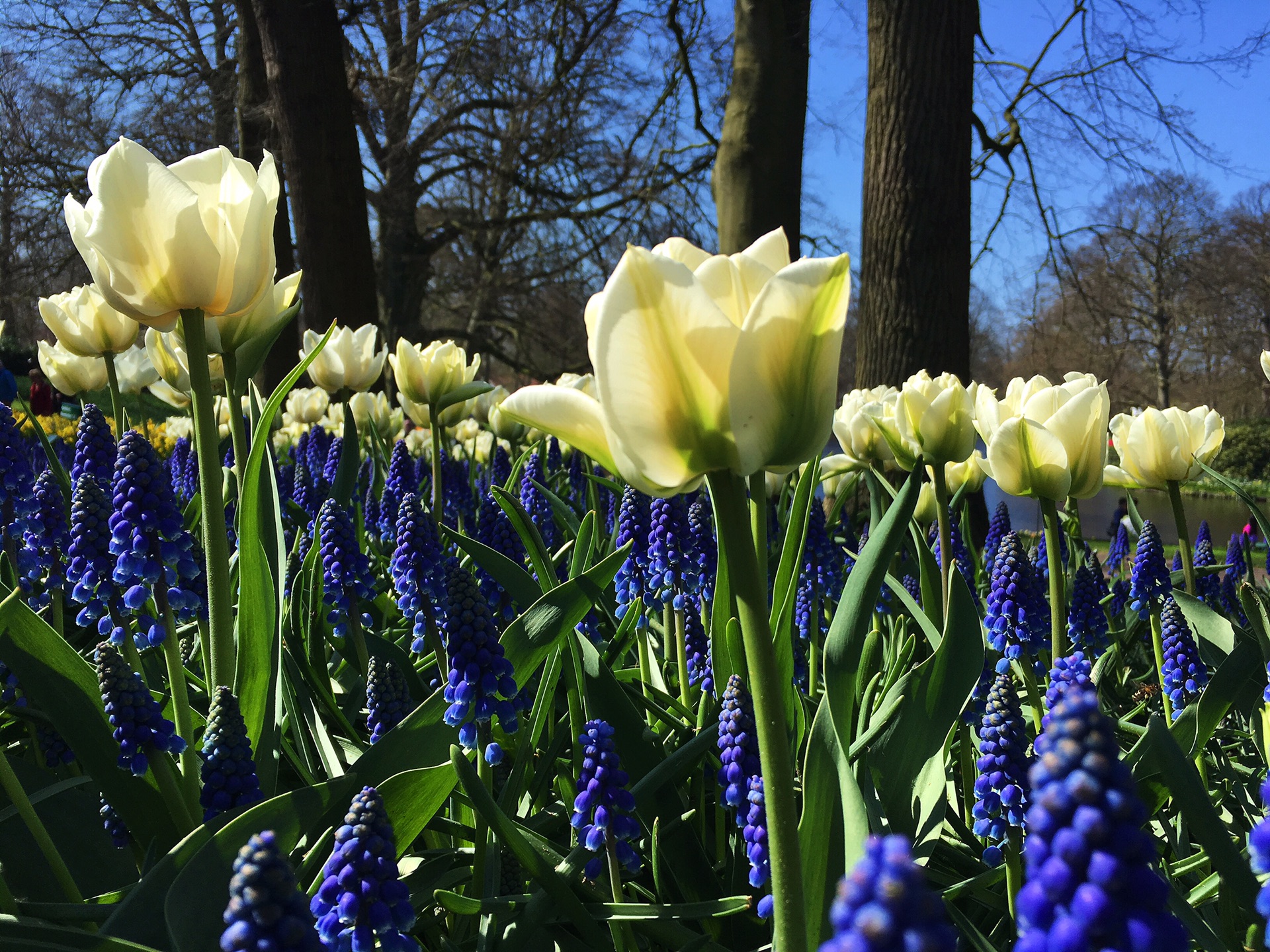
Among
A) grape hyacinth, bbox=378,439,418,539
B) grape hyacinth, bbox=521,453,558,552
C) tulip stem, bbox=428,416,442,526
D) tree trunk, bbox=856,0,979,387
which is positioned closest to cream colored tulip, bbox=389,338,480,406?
tulip stem, bbox=428,416,442,526

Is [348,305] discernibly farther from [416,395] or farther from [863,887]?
[863,887]

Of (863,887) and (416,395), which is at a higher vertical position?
(416,395)

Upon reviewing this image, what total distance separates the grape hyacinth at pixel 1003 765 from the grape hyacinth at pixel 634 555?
3.41 feet

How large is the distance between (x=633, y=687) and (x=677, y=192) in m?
15.4

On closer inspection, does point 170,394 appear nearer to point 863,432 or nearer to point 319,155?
point 863,432

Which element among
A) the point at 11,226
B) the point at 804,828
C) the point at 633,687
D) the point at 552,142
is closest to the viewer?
the point at 804,828

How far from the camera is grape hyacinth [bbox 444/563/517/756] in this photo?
53.6 inches

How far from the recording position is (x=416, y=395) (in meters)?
3.57

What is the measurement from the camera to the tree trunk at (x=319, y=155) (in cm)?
879

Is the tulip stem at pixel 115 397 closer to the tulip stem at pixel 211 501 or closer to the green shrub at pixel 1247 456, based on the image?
the tulip stem at pixel 211 501

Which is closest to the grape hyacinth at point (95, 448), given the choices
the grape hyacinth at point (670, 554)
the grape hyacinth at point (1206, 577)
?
the grape hyacinth at point (670, 554)

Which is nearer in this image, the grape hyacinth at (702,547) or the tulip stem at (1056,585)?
the tulip stem at (1056,585)

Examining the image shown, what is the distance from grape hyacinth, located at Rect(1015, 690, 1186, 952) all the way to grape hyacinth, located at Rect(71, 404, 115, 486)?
194cm

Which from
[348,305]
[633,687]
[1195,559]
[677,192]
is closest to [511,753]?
[633,687]
